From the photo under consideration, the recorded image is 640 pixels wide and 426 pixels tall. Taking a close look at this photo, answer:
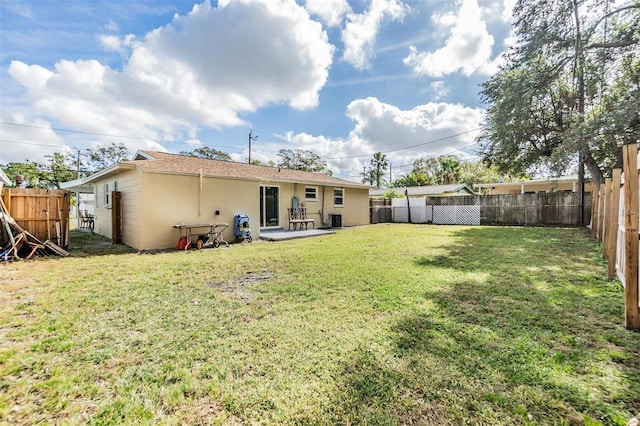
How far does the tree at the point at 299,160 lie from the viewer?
117 feet

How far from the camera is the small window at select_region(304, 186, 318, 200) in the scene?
45.0 ft

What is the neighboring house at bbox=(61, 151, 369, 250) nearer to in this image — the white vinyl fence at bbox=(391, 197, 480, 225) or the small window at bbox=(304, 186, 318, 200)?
the small window at bbox=(304, 186, 318, 200)

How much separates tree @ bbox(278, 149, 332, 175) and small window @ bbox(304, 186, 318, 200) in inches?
866

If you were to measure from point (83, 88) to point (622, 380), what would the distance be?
25.2 m

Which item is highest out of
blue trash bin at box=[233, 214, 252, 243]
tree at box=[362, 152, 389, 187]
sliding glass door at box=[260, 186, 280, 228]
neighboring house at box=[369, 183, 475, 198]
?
tree at box=[362, 152, 389, 187]

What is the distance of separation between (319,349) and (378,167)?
39618 millimetres

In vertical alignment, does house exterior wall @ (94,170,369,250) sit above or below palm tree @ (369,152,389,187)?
below

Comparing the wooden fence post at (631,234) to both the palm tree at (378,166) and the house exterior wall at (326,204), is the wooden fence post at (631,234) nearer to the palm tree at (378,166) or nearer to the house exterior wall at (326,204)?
the house exterior wall at (326,204)

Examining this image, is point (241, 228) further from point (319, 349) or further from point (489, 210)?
point (489, 210)

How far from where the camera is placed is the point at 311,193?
1398cm

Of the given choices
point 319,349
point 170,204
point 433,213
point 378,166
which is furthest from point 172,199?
point 378,166

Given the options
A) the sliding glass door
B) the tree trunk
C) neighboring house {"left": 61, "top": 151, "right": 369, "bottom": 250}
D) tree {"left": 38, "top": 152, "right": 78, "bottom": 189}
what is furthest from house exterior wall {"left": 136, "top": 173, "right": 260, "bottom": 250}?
tree {"left": 38, "top": 152, "right": 78, "bottom": 189}

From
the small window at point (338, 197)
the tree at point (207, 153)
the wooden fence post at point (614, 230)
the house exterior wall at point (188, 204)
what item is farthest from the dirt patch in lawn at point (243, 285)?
the tree at point (207, 153)

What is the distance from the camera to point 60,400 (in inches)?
75.2
